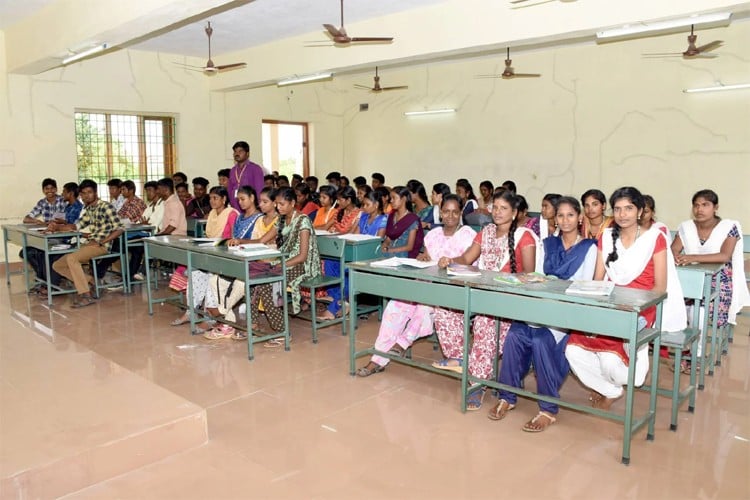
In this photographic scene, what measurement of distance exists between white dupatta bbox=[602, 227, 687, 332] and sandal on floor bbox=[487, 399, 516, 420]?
0.93 m

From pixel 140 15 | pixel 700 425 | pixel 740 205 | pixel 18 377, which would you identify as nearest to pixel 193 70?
pixel 140 15

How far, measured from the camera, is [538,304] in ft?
9.92

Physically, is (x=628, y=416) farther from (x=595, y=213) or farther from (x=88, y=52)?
(x=88, y=52)

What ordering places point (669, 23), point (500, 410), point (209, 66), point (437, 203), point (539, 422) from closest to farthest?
point (539, 422)
point (500, 410)
point (669, 23)
point (437, 203)
point (209, 66)

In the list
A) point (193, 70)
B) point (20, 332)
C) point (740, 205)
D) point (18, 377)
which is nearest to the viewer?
point (18, 377)

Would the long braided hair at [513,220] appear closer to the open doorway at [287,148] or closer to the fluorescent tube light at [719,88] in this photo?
the fluorescent tube light at [719,88]

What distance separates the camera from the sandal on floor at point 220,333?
490cm

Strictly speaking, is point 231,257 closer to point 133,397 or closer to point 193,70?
point 133,397

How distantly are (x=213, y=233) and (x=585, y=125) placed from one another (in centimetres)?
561

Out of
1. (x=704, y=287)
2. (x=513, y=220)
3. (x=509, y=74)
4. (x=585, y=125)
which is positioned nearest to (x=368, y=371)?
(x=513, y=220)

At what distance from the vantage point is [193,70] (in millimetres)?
9500

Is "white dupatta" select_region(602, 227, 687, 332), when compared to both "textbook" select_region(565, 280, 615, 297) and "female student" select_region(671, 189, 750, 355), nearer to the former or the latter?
"textbook" select_region(565, 280, 615, 297)

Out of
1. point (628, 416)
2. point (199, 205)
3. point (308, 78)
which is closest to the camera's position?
point (628, 416)

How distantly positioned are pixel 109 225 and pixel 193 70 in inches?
166
